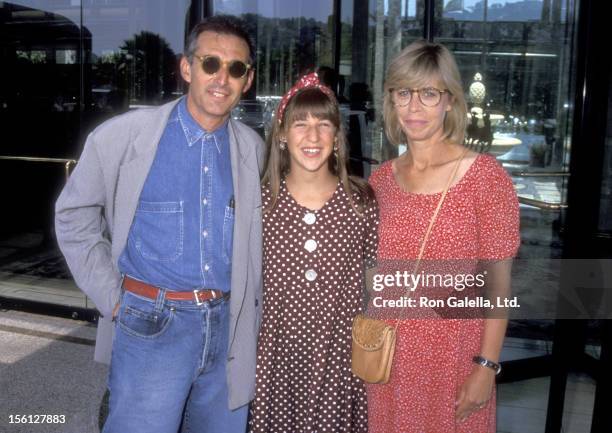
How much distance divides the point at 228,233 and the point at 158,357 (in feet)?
1.47

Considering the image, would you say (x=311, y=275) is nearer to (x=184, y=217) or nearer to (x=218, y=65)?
(x=184, y=217)

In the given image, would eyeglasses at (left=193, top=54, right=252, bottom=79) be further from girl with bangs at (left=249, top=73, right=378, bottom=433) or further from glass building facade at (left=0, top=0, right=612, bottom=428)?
glass building facade at (left=0, top=0, right=612, bottom=428)

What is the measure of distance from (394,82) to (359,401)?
1085 millimetres

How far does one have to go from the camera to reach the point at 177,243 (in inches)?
84.8

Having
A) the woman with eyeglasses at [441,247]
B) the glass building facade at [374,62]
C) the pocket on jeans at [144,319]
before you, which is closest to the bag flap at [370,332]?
the woman with eyeglasses at [441,247]

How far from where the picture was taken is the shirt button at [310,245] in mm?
2223

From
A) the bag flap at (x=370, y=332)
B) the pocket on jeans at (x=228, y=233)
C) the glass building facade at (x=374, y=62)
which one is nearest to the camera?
the bag flap at (x=370, y=332)

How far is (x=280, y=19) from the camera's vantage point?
4.59 m

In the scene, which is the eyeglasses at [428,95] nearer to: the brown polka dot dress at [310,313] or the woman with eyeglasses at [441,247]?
the woman with eyeglasses at [441,247]

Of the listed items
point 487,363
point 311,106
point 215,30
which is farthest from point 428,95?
point 487,363

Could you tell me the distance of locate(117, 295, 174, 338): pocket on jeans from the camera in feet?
7.02

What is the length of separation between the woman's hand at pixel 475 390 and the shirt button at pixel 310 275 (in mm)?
583

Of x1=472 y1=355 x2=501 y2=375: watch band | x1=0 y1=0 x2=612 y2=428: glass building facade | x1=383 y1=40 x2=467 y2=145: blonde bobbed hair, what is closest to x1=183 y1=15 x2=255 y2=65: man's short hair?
x1=383 y1=40 x2=467 y2=145: blonde bobbed hair

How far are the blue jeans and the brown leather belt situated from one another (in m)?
0.01
